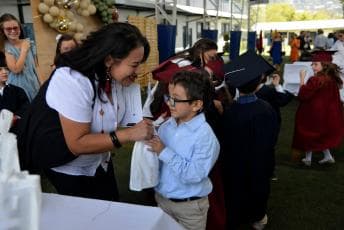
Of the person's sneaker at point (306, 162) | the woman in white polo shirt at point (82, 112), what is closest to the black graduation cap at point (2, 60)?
the woman in white polo shirt at point (82, 112)

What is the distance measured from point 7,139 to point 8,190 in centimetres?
12

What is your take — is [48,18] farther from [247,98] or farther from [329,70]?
[329,70]

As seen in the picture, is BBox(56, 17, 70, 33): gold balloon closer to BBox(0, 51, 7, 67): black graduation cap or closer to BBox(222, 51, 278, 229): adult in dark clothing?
BBox(0, 51, 7, 67): black graduation cap

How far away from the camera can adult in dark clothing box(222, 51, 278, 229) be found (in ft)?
8.45

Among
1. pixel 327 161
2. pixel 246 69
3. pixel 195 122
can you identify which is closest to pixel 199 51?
pixel 246 69

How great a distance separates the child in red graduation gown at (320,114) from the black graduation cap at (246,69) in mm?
1679

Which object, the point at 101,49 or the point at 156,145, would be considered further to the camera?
the point at 156,145

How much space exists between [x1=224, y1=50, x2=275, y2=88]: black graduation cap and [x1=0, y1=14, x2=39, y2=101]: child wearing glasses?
200cm

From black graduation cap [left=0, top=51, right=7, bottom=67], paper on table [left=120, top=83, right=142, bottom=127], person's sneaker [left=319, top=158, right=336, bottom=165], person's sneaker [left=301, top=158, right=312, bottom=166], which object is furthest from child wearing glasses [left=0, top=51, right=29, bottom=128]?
person's sneaker [left=319, top=158, right=336, bottom=165]

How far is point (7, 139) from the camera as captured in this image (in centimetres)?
78

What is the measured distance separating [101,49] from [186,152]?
653 millimetres

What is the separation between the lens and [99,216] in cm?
109

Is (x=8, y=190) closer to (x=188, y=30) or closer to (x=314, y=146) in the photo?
(x=314, y=146)

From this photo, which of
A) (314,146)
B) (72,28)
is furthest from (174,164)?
(72,28)
